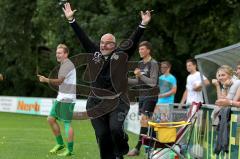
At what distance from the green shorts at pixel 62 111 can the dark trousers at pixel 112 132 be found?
2.63 m

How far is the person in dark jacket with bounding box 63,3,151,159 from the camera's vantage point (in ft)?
27.9

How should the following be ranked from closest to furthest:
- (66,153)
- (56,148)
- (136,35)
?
(136,35), (66,153), (56,148)

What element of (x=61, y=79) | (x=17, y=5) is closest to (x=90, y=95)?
(x=61, y=79)

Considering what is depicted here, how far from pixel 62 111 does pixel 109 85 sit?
3394 mm

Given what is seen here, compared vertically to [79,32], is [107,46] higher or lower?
lower

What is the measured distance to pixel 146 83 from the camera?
10.5 metres

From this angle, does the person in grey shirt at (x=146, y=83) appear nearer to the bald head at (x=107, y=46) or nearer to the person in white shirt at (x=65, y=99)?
the person in white shirt at (x=65, y=99)

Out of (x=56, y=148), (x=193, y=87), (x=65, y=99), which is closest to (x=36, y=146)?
(x=56, y=148)

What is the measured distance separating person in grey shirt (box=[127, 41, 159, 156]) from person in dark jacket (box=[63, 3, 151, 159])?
128cm

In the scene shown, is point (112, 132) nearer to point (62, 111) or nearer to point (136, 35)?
point (136, 35)

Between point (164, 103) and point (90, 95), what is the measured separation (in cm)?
537

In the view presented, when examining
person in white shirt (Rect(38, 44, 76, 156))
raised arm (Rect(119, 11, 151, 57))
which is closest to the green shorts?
person in white shirt (Rect(38, 44, 76, 156))

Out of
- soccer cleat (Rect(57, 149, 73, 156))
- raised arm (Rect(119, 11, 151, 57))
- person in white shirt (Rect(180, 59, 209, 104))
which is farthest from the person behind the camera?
person in white shirt (Rect(180, 59, 209, 104))

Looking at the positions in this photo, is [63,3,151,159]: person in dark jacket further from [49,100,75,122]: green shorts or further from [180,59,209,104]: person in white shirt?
[180,59,209,104]: person in white shirt
